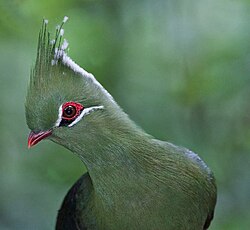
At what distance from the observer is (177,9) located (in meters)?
4.93

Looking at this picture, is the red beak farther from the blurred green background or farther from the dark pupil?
the blurred green background

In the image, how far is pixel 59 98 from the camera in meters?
3.03

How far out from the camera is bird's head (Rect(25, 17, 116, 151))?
119 inches

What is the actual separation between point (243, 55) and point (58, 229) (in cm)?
176

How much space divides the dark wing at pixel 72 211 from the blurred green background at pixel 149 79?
935 millimetres

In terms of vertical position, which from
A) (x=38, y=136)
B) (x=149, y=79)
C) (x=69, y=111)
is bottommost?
(x=38, y=136)

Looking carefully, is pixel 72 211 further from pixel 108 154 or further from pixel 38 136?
pixel 38 136

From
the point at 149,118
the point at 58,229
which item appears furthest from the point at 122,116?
the point at 149,118

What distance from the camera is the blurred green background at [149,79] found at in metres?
4.85

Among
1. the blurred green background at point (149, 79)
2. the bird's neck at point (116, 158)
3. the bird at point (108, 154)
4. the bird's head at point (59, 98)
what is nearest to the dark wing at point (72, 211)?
the bird at point (108, 154)

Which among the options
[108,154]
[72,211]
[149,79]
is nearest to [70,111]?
[108,154]

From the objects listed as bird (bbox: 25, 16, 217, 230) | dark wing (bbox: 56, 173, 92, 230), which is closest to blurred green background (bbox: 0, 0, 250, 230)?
dark wing (bbox: 56, 173, 92, 230)

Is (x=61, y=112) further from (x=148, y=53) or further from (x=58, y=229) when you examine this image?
(x=148, y=53)

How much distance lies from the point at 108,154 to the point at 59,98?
13.0 inches
